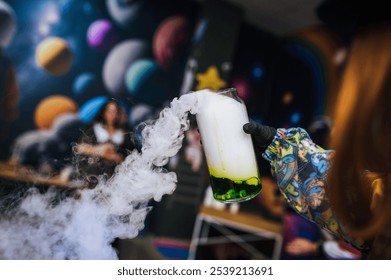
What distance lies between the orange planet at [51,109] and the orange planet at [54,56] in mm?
250

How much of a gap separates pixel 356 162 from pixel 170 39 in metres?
3.46

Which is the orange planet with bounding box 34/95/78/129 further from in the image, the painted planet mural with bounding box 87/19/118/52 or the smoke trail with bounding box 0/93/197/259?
the smoke trail with bounding box 0/93/197/259

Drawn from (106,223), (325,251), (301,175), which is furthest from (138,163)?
(325,251)

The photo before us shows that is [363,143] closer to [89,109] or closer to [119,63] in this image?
[89,109]

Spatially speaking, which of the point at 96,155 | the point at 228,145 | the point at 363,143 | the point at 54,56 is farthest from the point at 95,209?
the point at 54,56

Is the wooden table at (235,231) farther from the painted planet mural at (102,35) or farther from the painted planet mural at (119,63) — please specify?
the painted planet mural at (102,35)

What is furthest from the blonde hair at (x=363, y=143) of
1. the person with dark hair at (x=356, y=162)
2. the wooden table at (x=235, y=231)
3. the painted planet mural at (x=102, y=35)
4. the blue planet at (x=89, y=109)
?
the painted planet mural at (x=102, y=35)

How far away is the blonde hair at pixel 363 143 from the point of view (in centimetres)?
68

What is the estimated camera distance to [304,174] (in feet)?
2.58

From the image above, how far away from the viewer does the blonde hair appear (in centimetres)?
68

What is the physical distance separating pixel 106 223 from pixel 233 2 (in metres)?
3.40

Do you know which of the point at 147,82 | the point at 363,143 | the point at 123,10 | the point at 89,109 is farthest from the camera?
the point at 147,82

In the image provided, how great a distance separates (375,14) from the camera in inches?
32.3
